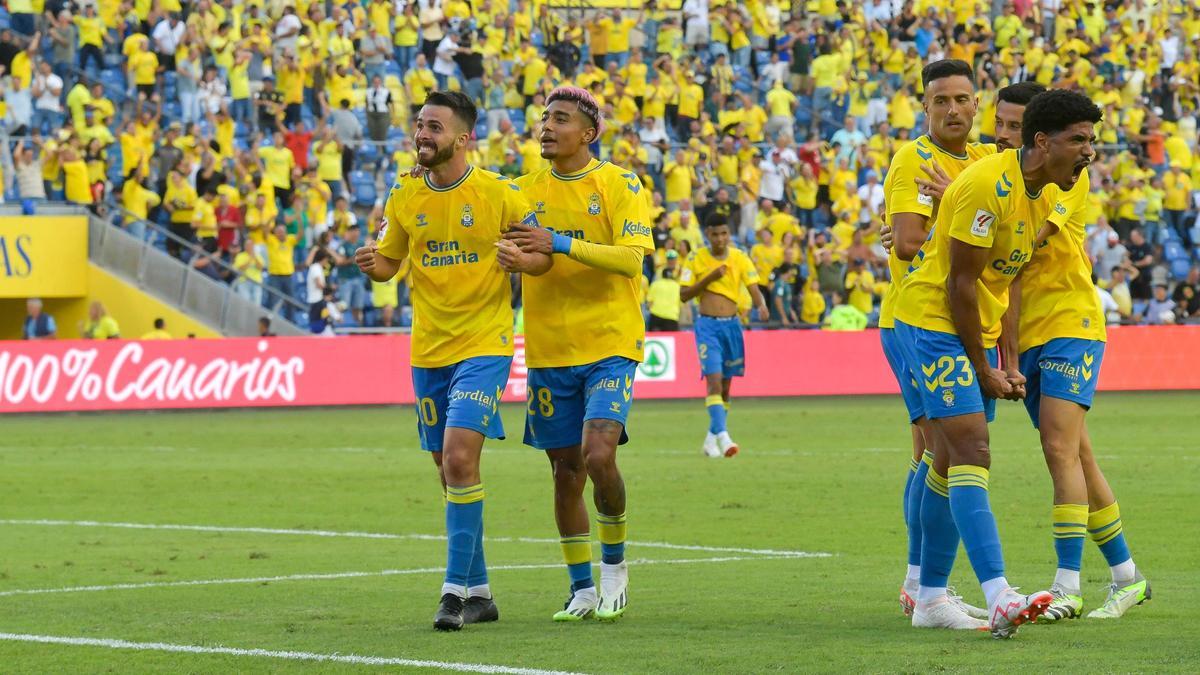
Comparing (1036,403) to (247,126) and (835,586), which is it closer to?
(835,586)

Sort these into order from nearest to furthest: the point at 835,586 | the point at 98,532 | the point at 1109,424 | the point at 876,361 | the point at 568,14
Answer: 1. the point at 835,586
2. the point at 98,532
3. the point at 1109,424
4. the point at 876,361
5. the point at 568,14

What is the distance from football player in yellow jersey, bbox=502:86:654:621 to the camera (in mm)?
9711

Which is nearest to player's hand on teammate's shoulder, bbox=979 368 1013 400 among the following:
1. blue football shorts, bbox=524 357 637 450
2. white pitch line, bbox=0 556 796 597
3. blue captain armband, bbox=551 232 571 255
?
blue football shorts, bbox=524 357 637 450

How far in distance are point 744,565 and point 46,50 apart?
82.8 feet

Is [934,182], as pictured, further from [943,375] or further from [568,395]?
[568,395]

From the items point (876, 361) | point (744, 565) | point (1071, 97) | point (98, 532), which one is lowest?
point (876, 361)

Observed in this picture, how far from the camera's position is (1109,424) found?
2630cm

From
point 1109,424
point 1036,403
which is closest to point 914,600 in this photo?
point 1036,403

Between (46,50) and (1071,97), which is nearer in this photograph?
(1071,97)

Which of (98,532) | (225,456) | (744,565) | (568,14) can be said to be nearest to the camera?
(744,565)

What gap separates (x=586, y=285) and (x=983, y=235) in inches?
92.5

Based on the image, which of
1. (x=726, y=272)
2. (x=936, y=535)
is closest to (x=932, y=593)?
(x=936, y=535)

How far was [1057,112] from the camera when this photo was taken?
816cm

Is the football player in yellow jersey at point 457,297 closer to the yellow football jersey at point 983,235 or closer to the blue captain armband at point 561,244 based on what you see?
the blue captain armband at point 561,244
